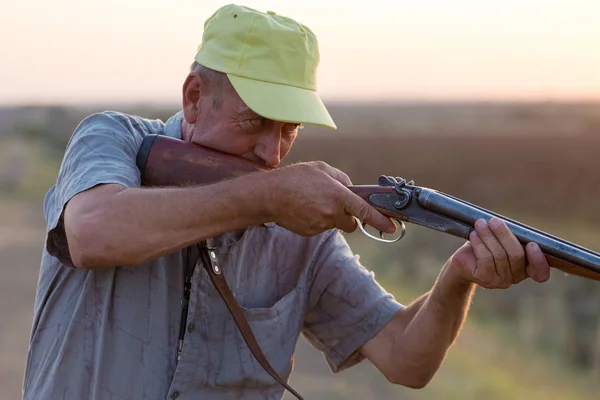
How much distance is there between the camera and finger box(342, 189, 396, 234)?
3.76m

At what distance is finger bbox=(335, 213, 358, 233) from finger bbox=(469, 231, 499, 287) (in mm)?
478

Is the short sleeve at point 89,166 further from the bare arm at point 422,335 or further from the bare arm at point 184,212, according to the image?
the bare arm at point 422,335

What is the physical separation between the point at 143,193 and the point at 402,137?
193 ft

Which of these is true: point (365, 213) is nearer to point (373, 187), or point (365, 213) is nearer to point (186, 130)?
point (373, 187)

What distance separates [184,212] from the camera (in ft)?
11.5

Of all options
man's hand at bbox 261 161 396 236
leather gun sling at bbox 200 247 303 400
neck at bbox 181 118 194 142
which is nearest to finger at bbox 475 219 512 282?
man's hand at bbox 261 161 396 236

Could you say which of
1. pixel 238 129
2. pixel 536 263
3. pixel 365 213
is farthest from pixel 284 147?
pixel 536 263

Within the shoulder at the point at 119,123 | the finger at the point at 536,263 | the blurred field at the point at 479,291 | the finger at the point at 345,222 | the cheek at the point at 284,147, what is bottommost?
the blurred field at the point at 479,291

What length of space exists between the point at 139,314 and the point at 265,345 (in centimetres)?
59

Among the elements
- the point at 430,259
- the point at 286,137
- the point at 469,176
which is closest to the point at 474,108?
the point at 469,176

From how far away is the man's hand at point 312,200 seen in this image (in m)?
3.63

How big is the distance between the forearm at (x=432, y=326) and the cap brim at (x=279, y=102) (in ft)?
2.92

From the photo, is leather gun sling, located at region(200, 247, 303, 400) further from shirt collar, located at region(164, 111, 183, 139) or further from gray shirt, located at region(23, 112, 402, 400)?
shirt collar, located at region(164, 111, 183, 139)

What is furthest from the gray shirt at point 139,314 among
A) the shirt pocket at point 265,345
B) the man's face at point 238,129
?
the man's face at point 238,129
